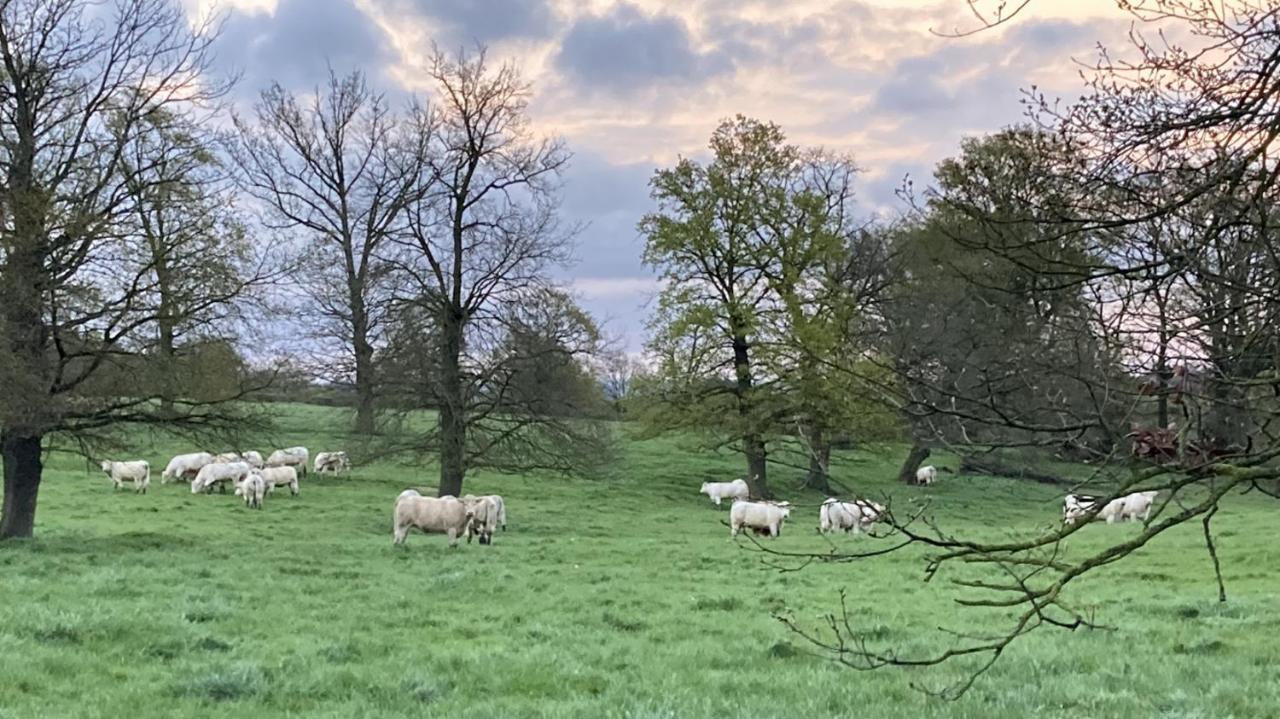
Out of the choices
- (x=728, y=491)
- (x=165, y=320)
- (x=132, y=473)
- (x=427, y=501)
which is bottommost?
(x=728, y=491)

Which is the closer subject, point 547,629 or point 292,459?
point 547,629

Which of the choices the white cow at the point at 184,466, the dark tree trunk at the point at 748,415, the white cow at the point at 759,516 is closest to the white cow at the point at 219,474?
the white cow at the point at 184,466

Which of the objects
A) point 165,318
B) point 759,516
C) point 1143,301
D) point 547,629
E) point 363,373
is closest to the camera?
point 1143,301

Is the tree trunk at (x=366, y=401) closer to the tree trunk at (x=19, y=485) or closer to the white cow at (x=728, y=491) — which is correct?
the tree trunk at (x=19, y=485)

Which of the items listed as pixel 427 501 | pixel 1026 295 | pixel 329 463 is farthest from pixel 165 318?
pixel 329 463

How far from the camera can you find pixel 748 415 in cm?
3266

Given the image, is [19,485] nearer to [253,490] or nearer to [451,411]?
[253,490]

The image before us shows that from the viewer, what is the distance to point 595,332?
2680 cm

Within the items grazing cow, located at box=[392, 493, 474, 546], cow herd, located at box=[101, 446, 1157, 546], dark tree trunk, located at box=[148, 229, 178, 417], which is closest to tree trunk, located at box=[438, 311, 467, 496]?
cow herd, located at box=[101, 446, 1157, 546]

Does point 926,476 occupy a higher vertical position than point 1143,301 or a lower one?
lower

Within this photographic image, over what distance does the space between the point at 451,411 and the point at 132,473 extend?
1007 cm

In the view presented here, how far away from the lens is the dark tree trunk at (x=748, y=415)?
32406 millimetres

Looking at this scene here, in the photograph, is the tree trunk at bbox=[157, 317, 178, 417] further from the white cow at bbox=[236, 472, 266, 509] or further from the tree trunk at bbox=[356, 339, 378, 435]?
the white cow at bbox=[236, 472, 266, 509]

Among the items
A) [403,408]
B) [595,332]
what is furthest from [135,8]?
[595,332]
